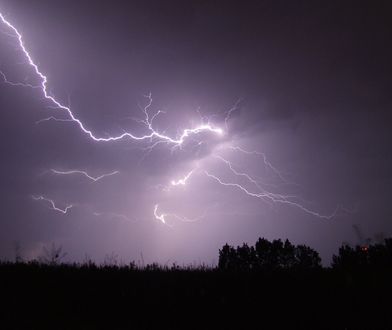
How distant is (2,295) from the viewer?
5.03 metres

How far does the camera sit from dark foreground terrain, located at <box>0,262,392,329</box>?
4.62 metres

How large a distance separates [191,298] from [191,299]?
0.03 metres

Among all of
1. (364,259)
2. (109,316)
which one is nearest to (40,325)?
(109,316)

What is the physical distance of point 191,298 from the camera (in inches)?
208

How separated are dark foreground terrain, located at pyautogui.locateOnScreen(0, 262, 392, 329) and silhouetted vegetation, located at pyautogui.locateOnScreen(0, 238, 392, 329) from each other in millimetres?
13

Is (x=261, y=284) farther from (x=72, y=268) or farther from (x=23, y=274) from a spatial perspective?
(x=23, y=274)

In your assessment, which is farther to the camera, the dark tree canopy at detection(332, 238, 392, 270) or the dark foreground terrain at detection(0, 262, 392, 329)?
the dark tree canopy at detection(332, 238, 392, 270)

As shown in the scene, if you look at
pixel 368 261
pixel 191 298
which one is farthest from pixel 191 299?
pixel 368 261

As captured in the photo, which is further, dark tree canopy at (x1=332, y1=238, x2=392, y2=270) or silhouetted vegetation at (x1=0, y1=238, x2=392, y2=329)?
dark tree canopy at (x1=332, y1=238, x2=392, y2=270)

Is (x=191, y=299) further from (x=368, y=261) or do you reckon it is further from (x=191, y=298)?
(x=368, y=261)

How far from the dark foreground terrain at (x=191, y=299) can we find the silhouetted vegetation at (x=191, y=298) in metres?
0.01

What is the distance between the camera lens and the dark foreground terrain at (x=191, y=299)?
4.62 metres

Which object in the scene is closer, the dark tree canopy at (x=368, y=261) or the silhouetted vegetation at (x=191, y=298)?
the silhouetted vegetation at (x=191, y=298)

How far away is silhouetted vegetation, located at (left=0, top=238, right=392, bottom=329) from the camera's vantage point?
15.2ft
